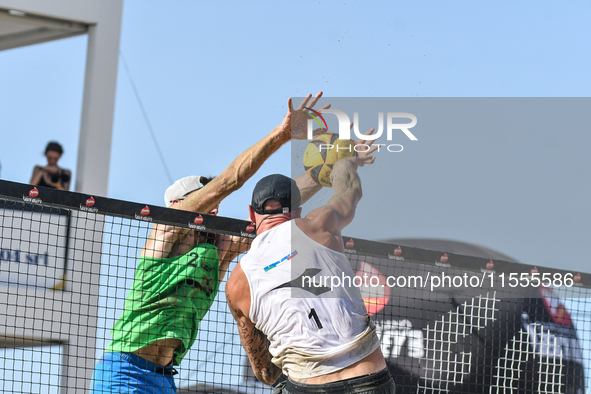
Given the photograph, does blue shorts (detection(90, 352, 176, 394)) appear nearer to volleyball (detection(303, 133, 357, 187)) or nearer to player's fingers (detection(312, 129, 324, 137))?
volleyball (detection(303, 133, 357, 187))

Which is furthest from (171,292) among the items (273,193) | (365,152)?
(365,152)

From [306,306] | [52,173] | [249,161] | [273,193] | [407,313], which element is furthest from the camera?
[52,173]

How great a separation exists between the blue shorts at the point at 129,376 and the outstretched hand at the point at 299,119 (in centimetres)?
189

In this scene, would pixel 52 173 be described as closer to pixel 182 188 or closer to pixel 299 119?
pixel 182 188

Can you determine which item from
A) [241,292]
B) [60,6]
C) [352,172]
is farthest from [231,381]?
[60,6]

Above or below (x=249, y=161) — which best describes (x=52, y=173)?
above

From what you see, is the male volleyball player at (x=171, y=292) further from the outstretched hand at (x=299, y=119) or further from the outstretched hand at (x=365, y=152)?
the outstretched hand at (x=365, y=152)

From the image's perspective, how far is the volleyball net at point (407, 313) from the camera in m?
4.09

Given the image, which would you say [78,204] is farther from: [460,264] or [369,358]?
[460,264]

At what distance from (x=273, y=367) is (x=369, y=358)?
2.56 feet

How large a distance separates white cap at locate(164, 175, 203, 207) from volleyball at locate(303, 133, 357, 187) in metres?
0.88

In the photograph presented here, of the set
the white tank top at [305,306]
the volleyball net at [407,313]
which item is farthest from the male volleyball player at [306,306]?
the volleyball net at [407,313]

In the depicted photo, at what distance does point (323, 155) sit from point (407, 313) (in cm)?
181

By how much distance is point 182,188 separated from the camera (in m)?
4.52
